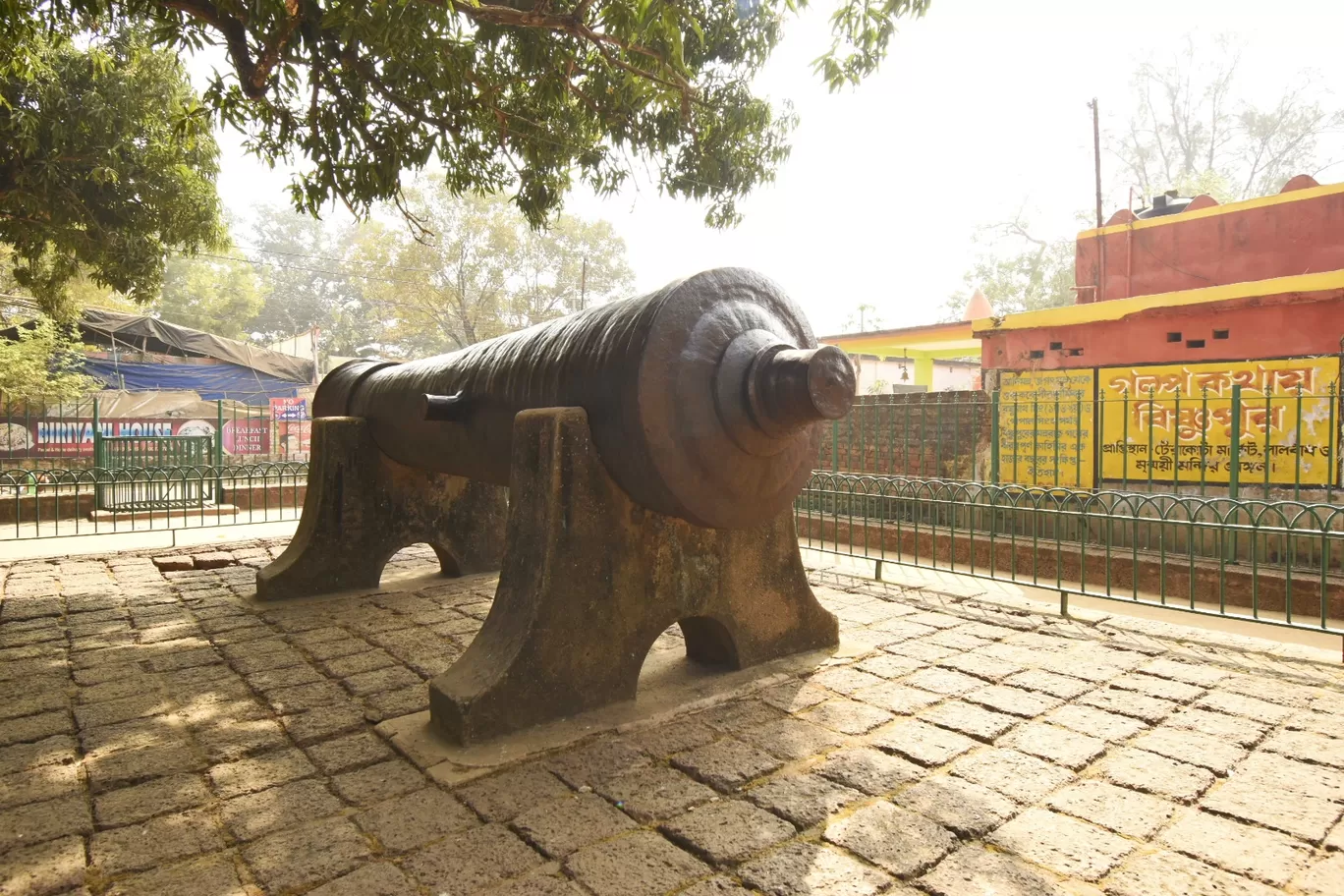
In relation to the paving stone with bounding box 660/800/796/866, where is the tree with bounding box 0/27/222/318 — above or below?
above

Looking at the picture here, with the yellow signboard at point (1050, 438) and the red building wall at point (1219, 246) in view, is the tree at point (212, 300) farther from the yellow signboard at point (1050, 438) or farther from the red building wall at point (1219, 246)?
the yellow signboard at point (1050, 438)

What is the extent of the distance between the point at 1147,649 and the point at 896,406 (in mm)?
5408

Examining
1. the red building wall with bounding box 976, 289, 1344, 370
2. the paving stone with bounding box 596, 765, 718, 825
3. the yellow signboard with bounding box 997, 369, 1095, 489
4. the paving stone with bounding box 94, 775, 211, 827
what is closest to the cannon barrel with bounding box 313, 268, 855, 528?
the paving stone with bounding box 596, 765, 718, 825

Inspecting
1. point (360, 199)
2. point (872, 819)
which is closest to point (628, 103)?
point (360, 199)

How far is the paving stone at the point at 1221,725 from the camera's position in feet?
8.68

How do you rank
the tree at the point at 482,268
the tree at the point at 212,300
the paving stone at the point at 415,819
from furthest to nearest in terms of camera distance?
the tree at the point at 212,300 < the tree at the point at 482,268 < the paving stone at the point at 415,819

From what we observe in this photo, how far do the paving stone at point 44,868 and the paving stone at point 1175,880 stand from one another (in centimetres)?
244

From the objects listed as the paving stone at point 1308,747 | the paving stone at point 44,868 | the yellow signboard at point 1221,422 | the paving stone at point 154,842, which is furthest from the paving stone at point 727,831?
the yellow signboard at point 1221,422

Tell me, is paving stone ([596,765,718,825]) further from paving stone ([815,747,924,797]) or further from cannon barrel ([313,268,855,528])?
cannon barrel ([313,268,855,528])

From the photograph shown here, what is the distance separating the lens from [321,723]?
2.79 metres

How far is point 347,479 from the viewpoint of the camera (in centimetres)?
482

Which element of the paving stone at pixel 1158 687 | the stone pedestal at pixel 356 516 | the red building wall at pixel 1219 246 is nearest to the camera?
the paving stone at pixel 1158 687

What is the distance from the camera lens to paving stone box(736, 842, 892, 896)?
1791 mm

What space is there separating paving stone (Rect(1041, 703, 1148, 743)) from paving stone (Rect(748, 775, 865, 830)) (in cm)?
102
